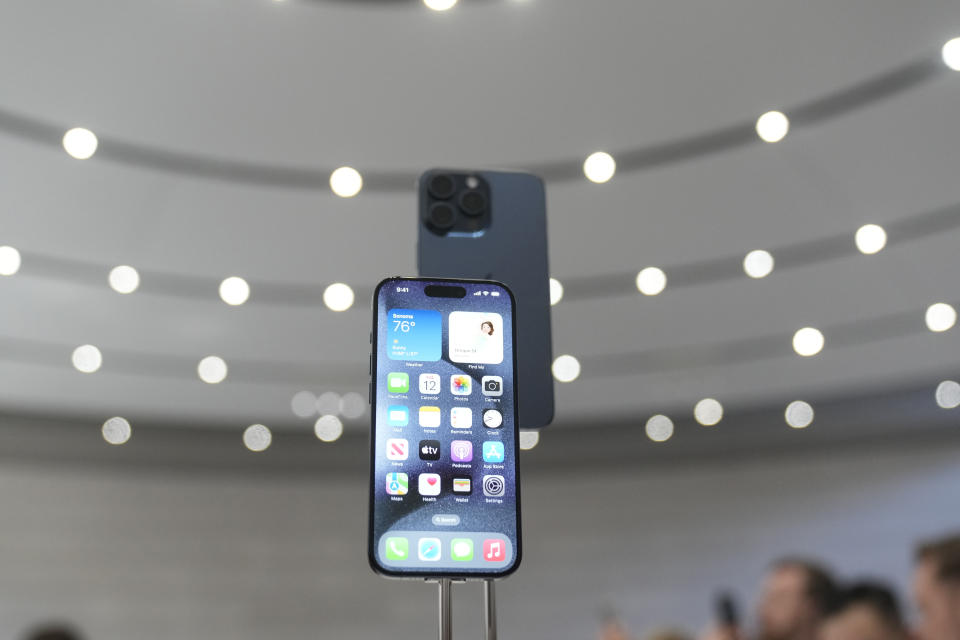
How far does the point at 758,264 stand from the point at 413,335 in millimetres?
5438

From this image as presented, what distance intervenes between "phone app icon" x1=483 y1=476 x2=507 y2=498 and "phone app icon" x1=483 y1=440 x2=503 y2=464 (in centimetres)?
3

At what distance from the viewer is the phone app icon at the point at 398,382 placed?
1.56m

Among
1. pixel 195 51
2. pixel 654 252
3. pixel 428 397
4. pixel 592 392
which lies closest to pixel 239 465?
pixel 592 392

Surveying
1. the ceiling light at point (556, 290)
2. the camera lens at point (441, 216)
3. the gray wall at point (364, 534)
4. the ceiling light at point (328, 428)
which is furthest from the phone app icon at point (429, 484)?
the gray wall at point (364, 534)

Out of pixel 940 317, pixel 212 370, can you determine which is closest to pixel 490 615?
pixel 940 317

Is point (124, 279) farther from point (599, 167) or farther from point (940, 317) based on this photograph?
point (940, 317)

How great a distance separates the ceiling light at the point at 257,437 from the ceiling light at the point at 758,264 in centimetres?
518

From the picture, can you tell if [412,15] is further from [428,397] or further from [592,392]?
[592,392]

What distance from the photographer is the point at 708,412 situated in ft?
29.3

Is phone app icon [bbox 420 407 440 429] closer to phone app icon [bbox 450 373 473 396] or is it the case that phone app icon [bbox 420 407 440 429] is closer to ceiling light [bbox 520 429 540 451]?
phone app icon [bbox 450 373 473 396]

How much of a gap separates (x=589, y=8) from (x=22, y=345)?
5482 mm

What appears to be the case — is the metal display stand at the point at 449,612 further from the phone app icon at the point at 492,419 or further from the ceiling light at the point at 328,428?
the ceiling light at the point at 328,428

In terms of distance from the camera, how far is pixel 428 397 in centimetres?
157

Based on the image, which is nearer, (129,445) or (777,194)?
(777,194)
